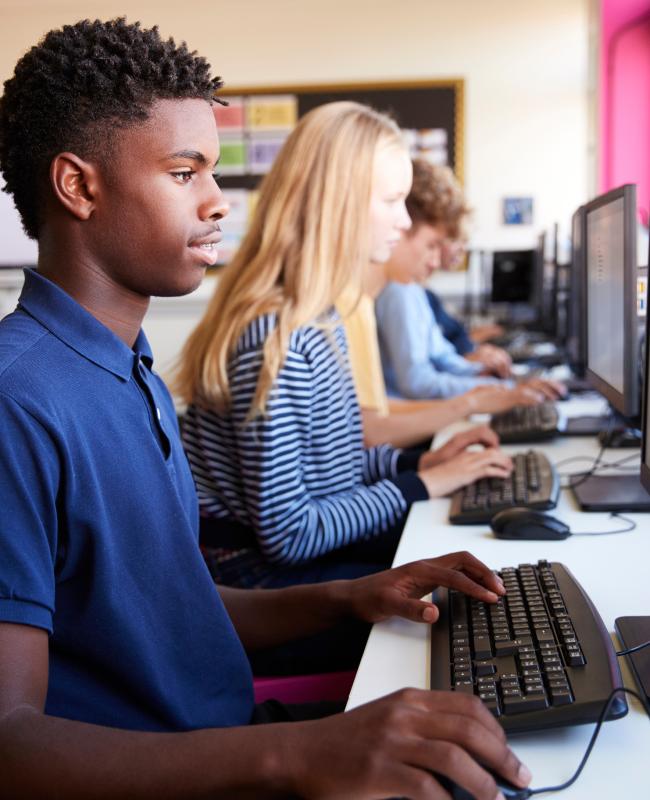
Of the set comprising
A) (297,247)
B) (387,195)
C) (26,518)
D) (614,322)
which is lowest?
(26,518)

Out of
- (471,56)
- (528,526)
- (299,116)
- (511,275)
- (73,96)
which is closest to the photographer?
(73,96)

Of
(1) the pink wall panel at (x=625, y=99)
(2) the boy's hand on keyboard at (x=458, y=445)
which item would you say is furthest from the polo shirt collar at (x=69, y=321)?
(1) the pink wall panel at (x=625, y=99)

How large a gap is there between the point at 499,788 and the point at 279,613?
500 millimetres

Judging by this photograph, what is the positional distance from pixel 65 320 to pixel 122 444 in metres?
0.12

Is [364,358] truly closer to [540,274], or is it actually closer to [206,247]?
[206,247]

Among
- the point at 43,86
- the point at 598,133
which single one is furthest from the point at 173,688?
the point at 598,133

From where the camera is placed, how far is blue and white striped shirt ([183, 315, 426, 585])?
1.37 m

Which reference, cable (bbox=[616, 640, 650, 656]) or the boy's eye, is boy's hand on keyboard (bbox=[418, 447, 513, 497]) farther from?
the boy's eye

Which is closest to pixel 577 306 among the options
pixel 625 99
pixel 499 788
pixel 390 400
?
pixel 390 400

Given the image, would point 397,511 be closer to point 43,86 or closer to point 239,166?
point 43,86

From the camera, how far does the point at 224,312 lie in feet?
5.03

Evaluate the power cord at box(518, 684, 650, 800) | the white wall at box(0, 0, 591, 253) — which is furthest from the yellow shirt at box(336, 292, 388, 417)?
the white wall at box(0, 0, 591, 253)

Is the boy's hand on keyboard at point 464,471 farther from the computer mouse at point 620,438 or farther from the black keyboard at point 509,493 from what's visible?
the computer mouse at point 620,438

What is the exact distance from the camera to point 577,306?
2396 millimetres
